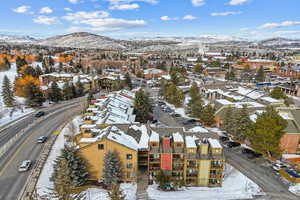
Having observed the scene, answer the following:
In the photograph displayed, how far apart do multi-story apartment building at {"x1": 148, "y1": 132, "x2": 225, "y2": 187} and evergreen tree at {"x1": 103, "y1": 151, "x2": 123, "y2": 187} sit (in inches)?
189

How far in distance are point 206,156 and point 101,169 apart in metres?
14.9

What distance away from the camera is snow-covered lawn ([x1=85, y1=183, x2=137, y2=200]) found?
24797mm

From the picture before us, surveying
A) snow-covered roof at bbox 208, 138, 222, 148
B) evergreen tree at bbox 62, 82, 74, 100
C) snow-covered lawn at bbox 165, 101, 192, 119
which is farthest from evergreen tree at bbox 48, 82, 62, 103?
snow-covered roof at bbox 208, 138, 222, 148

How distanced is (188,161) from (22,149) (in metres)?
30.1

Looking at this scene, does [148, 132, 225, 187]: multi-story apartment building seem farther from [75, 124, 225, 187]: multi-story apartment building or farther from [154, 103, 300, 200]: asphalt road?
[154, 103, 300, 200]: asphalt road

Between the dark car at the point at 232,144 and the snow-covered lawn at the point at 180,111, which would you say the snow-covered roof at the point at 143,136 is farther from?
the snow-covered lawn at the point at 180,111

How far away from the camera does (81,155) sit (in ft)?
86.5

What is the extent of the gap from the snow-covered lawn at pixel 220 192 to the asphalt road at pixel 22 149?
18335mm

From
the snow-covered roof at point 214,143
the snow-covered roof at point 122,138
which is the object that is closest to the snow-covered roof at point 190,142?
the snow-covered roof at point 214,143

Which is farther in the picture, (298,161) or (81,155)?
(298,161)

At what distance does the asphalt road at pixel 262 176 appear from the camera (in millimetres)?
25812

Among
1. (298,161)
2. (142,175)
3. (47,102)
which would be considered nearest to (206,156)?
(142,175)

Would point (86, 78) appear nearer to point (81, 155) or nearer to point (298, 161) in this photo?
point (81, 155)

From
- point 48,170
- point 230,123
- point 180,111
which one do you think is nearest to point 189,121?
point 180,111
